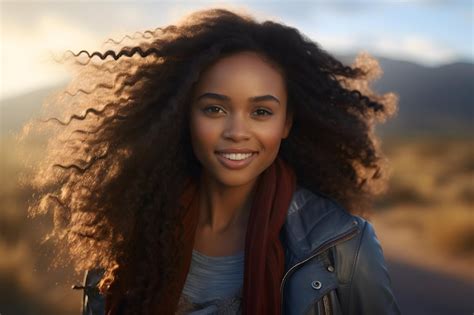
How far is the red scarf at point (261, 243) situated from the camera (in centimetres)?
278

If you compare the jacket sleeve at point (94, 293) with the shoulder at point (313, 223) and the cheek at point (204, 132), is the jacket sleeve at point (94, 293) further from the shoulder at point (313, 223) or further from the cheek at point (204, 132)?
the shoulder at point (313, 223)

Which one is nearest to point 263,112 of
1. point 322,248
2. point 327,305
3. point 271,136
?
point 271,136

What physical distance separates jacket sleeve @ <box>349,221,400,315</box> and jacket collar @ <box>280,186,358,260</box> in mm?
145

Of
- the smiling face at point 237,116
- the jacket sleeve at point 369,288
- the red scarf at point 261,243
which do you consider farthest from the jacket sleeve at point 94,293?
the jacket sleeve at point 369,288

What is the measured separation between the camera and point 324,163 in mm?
3383

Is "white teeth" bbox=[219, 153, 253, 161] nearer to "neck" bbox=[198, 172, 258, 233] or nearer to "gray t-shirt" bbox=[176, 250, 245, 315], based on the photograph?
"neck" bbox=[198, 172, 258, 233]

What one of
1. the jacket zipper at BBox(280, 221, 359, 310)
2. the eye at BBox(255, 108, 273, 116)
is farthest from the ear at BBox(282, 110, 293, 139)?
the jacket zipper at BBox(280, 221, 359, 310)

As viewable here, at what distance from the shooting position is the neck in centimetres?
327

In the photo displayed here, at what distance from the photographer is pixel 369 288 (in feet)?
8.85

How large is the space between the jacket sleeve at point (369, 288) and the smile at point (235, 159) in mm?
686

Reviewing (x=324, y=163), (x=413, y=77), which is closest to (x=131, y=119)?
(x=324, y=163)

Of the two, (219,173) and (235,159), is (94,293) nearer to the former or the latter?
(219,173)

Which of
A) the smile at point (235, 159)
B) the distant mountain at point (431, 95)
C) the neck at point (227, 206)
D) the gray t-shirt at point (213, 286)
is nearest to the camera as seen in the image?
the gray t-shirt at point (213, 286)

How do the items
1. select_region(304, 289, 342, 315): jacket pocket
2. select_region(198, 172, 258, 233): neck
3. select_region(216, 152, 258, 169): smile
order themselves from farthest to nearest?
select_region(198, 172, 258, 233): neck → select_region(216, 152, 258, 169): smile → select_region(304, 289, 342, 315): jacket pocket
